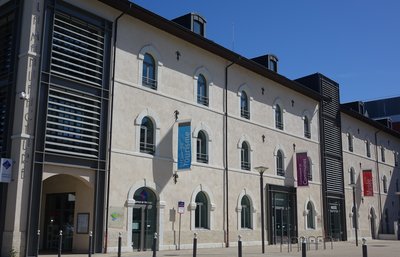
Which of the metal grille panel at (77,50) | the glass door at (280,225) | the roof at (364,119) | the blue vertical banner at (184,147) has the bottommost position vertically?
the glass door at (280,225)

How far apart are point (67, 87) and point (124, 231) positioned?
6.44m

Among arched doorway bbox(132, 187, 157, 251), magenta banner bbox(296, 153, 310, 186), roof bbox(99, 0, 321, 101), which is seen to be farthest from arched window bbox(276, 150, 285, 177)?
arched doorway bbox(132, 187, 157, 251)

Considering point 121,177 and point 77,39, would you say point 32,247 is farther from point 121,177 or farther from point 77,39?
point 77,39

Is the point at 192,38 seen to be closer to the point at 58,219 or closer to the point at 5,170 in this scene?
the point at 58,219

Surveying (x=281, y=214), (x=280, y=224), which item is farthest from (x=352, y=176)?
(x=280, y=224)

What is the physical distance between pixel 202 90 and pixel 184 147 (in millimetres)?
4457

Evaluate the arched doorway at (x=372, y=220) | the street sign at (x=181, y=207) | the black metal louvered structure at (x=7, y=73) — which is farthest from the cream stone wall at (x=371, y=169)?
the black metal louvered structure at (x=7, y=73)

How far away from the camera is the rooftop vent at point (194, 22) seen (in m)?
26.3

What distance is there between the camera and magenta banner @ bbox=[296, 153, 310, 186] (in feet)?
107

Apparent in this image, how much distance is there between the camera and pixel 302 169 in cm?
3294

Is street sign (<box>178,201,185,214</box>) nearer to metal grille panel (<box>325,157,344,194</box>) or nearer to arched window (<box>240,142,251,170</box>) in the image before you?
arched window (<box>240,142,251,170</box>)

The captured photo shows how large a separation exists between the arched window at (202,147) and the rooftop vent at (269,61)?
8.83 meters

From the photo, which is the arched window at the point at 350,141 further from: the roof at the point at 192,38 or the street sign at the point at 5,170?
the street sign at the point at 5,170

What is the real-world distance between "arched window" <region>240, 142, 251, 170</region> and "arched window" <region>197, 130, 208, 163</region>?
3495mm
